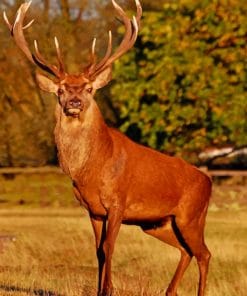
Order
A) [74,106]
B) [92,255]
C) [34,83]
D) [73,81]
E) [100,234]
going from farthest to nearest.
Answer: [34,83], [92,255], [100,234], [73,81], [74,106]

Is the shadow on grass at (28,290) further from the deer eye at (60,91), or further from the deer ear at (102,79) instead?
the deer ear at (102,79)

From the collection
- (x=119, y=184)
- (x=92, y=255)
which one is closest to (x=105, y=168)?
(x=119, y=184)

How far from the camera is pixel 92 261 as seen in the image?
19.2 m

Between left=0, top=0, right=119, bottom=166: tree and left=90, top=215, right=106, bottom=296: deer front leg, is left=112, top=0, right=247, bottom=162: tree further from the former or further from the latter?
left=90, top=215, right=106, bottom=296: deer front leg

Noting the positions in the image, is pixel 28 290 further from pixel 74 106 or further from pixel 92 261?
pixel 92 261

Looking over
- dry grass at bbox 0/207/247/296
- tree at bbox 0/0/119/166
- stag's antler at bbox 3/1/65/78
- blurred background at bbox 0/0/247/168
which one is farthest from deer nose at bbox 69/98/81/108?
tree at bbox 0/0/119/166

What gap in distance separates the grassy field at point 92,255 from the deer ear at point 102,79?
6.61 ft

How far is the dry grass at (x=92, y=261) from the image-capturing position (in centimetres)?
1346

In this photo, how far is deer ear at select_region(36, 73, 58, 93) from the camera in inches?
452

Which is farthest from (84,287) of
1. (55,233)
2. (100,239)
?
(55,233)

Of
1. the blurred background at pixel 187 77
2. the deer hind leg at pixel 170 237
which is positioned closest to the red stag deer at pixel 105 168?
the deer hind leg at pixel 170 237

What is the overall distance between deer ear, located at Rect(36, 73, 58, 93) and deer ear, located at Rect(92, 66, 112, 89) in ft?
1.23

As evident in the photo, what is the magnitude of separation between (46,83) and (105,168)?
0.99 m

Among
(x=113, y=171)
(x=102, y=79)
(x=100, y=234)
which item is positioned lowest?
(x=100, y=234)
